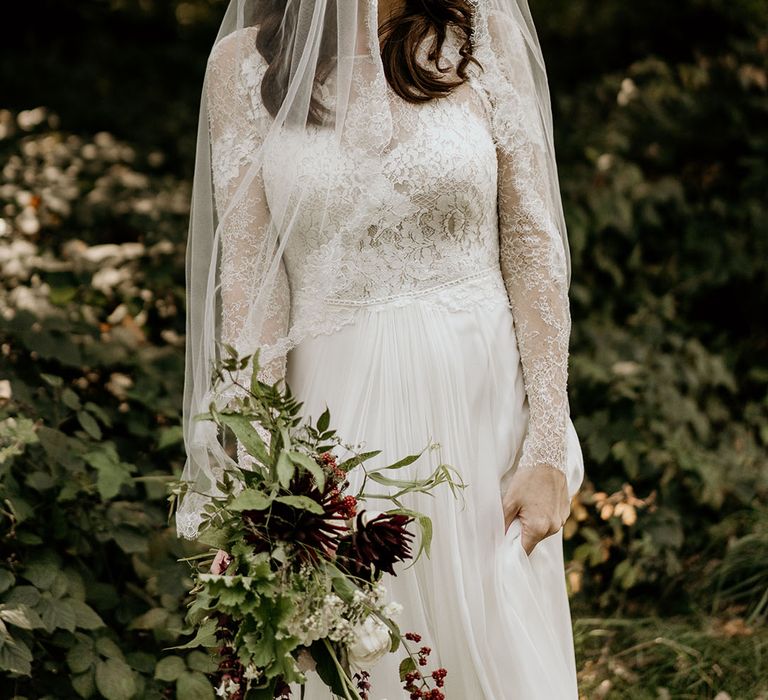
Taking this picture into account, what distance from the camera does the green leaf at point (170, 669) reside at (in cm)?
273

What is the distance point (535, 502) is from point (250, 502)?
773mm

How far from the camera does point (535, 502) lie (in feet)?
7.39

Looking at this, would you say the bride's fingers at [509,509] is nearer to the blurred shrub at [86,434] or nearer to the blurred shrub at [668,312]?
the blurred shrub at [86,434]

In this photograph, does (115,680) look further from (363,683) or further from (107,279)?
(107,279)

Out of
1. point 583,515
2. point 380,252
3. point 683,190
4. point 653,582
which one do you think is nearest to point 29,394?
point 380,252

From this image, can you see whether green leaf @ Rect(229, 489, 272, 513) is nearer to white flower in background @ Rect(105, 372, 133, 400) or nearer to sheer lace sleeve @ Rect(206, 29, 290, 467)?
sheer lace sleeve @ Rect(206, 29, 290, 467)

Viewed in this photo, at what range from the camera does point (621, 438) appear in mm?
4289

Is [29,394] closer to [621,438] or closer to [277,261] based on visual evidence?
[277,261]

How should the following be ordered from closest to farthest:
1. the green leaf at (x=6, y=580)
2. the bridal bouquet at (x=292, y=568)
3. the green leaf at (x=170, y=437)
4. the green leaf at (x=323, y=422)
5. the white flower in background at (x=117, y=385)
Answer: the bridal bouquet at (x=292, y=568)
the green leaf at (x=323, y=422)
the green leaf at (x=6, y=580)
the green leaf at (x=170, y=437)
the white flower in background at (x=117, y=385)

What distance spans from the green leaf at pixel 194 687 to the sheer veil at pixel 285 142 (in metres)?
0.62

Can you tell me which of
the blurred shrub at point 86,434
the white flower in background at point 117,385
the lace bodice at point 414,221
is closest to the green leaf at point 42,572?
the blurred shrub at point 86,434

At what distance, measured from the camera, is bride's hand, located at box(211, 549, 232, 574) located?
6.17ft

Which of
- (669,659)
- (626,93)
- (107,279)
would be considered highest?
(626,93)

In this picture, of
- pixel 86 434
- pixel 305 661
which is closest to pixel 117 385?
pixel 86 434
